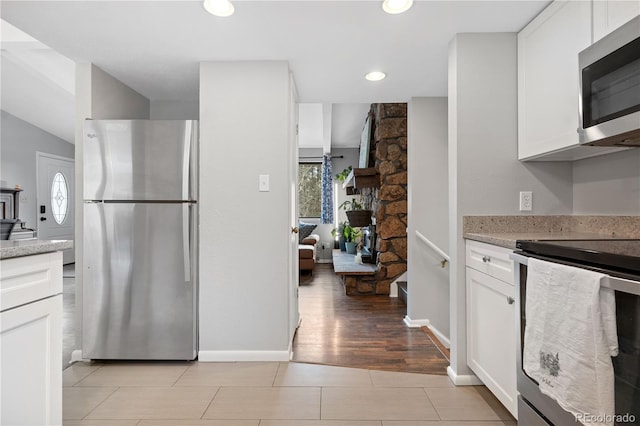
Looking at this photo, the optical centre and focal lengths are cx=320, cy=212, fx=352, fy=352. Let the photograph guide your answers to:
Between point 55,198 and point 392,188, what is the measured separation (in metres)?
6.58

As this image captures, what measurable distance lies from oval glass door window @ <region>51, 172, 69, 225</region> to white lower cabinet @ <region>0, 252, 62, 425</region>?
267 inches

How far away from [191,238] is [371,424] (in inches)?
65.0

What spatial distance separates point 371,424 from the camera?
1775 millimetres

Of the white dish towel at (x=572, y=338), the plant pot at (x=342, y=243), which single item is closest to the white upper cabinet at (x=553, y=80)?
the white dish towel at (x=572, y=338)

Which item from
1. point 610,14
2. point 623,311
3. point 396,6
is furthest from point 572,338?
point 396,6

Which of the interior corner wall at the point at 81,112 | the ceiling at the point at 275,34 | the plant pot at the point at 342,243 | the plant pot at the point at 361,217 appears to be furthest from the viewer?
the plant pot at the point at 342,243

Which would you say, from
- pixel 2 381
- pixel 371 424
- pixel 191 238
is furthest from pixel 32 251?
pixel 371 424

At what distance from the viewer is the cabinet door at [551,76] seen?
1690 millimetres

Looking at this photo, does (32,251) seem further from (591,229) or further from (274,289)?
(591,229)

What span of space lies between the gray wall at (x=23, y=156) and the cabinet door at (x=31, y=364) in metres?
6.19

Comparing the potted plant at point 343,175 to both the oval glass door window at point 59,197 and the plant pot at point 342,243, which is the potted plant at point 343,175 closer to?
the plant pot at point 342,243

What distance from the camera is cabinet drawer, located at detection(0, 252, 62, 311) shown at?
120cm

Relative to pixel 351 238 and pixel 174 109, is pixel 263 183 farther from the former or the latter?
pixel 351 238

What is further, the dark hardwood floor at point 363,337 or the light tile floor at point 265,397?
the dark hardwood floor at point 363,337
